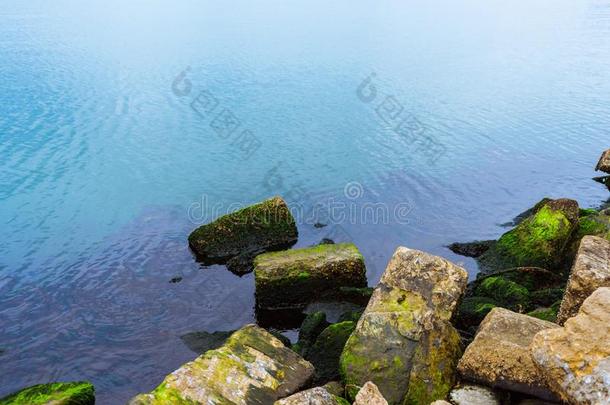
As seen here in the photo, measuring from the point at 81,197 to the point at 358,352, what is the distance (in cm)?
1710

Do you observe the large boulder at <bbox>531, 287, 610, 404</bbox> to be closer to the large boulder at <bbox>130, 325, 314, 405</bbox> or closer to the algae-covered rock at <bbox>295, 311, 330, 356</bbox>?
the large boulder at <bbox>130, 325, 314, 405</bbox>

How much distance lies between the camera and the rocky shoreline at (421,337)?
7.23m

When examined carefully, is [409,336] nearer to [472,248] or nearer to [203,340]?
[203,340]

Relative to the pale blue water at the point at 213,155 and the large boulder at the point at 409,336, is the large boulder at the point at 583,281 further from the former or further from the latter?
the pale blue water at the point at 213,155

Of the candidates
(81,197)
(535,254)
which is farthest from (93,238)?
(535,254)

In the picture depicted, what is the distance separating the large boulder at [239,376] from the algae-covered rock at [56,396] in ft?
6.69

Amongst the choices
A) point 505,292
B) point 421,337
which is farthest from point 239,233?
point 421,337

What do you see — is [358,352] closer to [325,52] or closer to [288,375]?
[288,375]

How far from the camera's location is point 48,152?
27.4m

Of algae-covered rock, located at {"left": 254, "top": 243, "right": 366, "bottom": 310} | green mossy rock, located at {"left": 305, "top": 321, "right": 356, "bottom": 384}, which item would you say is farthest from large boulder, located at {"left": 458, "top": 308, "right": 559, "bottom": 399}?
algae-covered rock, located at {"left": 254, "top": 243, "right": 366, "bottom": 310}

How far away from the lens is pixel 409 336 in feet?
32.7

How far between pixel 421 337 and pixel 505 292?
532 cm

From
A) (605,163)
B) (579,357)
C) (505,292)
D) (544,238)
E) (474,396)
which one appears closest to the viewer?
(579,357)

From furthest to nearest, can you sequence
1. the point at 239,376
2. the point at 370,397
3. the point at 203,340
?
the point at 203,340, the point at 239,376, the point at 370,397
